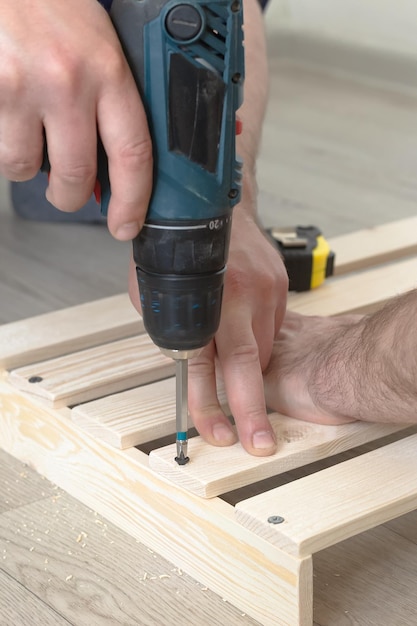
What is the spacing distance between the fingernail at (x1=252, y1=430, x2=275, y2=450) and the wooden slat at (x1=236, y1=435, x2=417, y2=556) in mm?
67

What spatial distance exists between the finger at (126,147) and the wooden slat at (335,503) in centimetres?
34

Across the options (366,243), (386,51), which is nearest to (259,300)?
(366,243)

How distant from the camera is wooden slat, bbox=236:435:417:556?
1.04m

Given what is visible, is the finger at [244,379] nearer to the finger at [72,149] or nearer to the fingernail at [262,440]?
the fingernail at [262,440]

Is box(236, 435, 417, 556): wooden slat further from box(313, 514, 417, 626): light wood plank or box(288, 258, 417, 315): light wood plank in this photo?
box(288, 258, 417, 315): light wood plank

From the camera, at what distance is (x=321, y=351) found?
1.33m

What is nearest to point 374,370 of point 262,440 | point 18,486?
point 262,440

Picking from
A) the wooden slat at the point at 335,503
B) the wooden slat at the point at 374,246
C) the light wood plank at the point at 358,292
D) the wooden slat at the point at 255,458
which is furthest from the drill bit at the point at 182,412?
the wooden slat at the point at 374,246

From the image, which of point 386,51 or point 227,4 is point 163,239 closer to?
point 227,4

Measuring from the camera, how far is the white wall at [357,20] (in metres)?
3.89

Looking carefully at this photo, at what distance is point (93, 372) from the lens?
145cm

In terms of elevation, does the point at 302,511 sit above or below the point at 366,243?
above

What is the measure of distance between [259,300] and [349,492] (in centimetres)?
29

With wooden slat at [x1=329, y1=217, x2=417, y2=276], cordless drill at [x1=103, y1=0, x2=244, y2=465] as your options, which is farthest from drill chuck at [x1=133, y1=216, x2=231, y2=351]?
wooden slat at [x1=329, y1=217, x2=417, y2=276]
